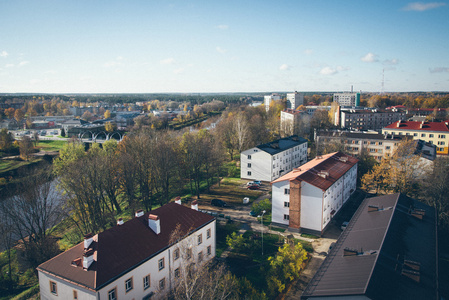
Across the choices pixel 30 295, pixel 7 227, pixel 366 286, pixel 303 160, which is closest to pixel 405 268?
pixel 366 286

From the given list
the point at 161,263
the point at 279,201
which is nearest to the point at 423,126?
the point at 279,201

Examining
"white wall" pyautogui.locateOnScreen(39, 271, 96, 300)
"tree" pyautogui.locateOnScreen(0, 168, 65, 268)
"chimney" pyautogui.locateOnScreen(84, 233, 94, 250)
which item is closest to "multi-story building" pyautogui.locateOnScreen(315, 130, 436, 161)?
"tree" pyautogui.locateOnScreen(0, 168, 65, 268)

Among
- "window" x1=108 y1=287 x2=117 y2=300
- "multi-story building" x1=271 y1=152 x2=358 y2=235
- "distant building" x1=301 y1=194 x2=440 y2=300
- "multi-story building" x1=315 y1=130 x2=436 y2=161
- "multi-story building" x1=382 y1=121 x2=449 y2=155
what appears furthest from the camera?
"multi-story building" x1=382 y1=121 x2=449 y2=155

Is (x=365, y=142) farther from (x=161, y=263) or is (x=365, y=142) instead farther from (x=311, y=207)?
(x=161, y=263)

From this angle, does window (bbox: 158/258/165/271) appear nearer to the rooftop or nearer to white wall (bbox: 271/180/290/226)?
white wall (bbox: 271/180/290/226)

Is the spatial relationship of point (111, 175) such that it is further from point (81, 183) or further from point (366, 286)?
point (366, 286)

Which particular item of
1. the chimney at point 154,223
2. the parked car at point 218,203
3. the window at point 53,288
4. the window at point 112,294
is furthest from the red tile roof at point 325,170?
the window at point 53,288
